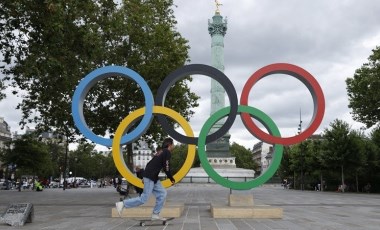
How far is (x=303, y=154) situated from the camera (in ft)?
187

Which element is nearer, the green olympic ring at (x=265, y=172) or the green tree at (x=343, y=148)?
the green olympic ring at (x=265, y=172)

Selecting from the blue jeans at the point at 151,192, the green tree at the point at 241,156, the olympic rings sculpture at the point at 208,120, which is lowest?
the blue jeans at the point at 151,192

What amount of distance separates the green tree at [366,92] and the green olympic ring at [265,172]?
2801 centimetres

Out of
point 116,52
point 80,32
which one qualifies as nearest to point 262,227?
point 80,32

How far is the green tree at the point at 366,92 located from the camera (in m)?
40.7

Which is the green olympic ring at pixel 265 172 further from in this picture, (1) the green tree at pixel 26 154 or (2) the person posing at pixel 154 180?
(1) the green tree at pixel 26 154

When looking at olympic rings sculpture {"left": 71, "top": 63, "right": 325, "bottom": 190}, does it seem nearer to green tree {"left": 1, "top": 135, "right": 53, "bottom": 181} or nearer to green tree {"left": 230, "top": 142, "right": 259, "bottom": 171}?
green tree {"left": 1, "top": 135, "right": 53, "bottom": 181}

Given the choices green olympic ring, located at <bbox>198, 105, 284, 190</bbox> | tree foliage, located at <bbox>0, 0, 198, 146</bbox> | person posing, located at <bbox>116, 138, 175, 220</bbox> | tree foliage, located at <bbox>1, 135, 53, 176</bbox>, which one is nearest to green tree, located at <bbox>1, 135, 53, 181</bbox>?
tree foliage, located at <bbox>1, 135, 53, 176</bbox>

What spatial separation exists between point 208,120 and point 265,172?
2.71m

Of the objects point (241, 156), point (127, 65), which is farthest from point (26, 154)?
point (241, 156)

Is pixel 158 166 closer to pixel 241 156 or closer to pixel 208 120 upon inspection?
pixel 208 120

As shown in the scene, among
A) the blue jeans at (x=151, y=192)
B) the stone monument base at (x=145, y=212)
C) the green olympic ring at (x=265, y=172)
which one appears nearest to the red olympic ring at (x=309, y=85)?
the green olympic ring at (x=265, y=172)

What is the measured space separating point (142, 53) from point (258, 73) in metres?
20.1

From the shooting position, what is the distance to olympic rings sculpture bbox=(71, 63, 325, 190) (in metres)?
15.6
